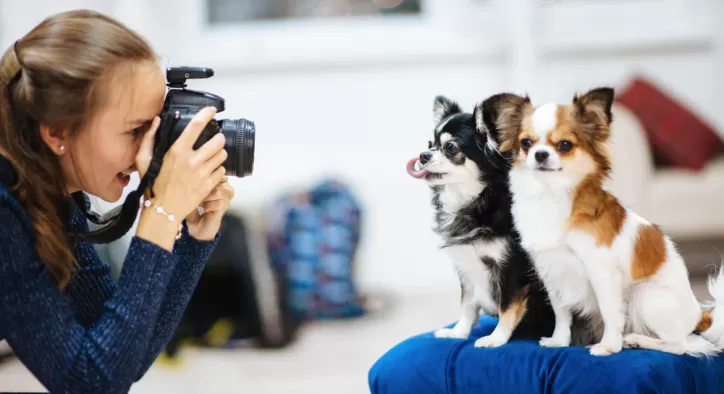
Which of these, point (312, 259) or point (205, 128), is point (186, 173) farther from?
point (312, 259)

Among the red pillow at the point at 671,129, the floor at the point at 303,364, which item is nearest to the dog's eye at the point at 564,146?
the floor at the point at 303,364

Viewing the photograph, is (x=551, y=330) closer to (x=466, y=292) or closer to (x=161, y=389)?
(x=466, y=292)

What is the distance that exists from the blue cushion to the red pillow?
205 cm

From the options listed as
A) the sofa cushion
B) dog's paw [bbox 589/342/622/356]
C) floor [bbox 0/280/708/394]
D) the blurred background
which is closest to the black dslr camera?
dog's paw [bbox 589/342/622/356]

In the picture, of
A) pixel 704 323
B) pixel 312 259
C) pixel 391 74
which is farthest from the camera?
pixel 391 74

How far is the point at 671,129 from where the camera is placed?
A: 282 cm

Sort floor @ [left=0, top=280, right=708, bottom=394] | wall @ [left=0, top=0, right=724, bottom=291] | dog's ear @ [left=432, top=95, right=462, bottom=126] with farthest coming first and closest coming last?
wall @ [left=0, top=0, right=724, bottom=291] < floor @ [left=0, top=280, right=708, bottom=394] < dog's ear @ [left=432, top=95, right=462, bottom=126]

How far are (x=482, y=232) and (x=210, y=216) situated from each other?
35cm

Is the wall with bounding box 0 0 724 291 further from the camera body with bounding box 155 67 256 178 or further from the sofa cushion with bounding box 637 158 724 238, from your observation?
the camera body with bounding box 155 67 256 178

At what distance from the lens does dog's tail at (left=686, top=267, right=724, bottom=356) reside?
0.86 meters

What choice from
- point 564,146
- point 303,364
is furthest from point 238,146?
point 303,364

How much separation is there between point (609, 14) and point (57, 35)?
283cm

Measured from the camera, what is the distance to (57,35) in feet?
2.69

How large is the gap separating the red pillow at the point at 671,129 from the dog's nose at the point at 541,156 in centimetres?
216
